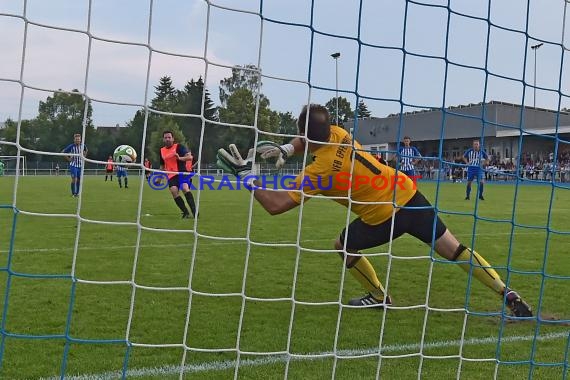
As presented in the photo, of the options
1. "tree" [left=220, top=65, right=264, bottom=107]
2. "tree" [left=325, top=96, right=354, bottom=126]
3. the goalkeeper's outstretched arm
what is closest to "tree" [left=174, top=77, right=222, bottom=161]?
"tree" [left=220, top=65, right=264, bottom=107]

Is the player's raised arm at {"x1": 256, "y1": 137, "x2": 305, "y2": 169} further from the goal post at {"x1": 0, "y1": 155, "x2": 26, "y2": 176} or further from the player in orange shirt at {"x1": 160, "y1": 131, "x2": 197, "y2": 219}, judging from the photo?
the player in orange shirt at {"x1": 160, "y1": 131, "x2": 197, "y2": 219}

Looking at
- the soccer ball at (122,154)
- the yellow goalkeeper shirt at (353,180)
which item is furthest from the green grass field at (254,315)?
the soccer ball at (122,154)

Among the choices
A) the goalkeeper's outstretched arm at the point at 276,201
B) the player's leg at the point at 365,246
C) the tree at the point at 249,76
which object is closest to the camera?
the tree at the point at 249,76

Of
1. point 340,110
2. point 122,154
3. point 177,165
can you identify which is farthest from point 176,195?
point 340,110

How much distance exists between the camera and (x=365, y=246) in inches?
174

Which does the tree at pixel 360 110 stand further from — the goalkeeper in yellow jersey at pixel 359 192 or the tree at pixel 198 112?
the tree at pixel 198 112

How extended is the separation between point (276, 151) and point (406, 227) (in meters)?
1.16

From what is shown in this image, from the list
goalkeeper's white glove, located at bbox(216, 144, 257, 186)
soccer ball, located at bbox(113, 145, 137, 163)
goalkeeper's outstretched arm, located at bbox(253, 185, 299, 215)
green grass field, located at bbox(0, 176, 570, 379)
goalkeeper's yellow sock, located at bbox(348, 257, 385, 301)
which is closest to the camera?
green grass field, located at bbox(0, 176, 570, 379)

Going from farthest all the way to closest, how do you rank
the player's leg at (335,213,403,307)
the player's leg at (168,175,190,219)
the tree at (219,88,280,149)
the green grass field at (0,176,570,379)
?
the player's leg at (168,175,190,219) → the player's leg at (335,213,403,307) → the tree at (219,88,280,149) → the green grass field at (0,176,570,379)

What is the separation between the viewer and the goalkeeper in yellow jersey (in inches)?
150

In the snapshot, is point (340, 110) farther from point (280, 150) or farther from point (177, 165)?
point (177, 165)

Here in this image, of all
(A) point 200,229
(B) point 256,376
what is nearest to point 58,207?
(A) point 200,229

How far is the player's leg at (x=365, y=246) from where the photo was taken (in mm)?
4324

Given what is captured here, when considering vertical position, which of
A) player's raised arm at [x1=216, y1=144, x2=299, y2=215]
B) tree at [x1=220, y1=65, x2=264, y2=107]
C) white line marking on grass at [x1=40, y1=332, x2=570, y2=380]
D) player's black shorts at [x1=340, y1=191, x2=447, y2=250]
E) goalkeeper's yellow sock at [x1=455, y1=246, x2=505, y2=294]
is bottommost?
white line marking on grass at [x1=40, y1=332, x2=570, y2=380]
